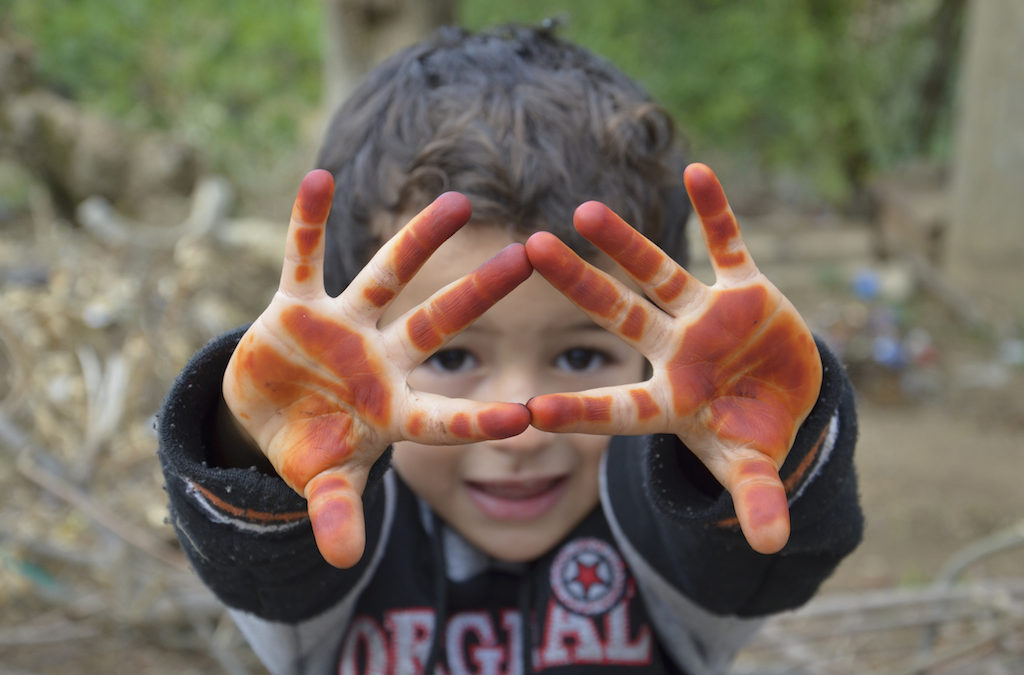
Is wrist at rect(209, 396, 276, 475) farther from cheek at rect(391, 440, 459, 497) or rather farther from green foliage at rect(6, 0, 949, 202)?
green foliage at rect(6, 0, 949, 202)

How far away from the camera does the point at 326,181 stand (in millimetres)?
662

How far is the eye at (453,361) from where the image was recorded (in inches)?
38.1

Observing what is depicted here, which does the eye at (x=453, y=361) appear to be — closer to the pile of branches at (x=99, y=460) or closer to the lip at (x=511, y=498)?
the lip at (x=511, y=498)

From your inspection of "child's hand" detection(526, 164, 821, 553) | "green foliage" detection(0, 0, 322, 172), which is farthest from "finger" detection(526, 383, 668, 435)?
"green foliage" detection(0, 0, 322, 172)

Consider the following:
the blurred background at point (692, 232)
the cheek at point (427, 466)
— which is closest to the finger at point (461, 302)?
the cheek at point (427, 466)

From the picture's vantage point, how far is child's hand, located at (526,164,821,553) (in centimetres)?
67

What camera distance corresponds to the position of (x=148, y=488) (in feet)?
6.11

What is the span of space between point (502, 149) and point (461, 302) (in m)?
0.36

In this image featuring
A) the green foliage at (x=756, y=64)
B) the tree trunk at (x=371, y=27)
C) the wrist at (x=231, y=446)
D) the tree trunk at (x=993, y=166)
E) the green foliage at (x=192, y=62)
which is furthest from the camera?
the green foliage at (x=192, y=62)

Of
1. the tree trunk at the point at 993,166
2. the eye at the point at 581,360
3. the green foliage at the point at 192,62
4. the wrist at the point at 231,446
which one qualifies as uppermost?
the wrist at the point at 231,446

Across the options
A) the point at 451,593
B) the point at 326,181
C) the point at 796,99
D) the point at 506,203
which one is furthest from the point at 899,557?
the point at 796,99

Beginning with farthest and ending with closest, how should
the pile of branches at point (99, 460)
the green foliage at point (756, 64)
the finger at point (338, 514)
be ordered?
1. the green foliage at point (756, 64)
2. the pile of branches at point (99, 460)
3. the finger at point (338, 514)

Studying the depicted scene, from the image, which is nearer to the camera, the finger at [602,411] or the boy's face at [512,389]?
the finger at [602,411]

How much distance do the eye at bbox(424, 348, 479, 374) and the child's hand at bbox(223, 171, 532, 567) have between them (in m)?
0.28
